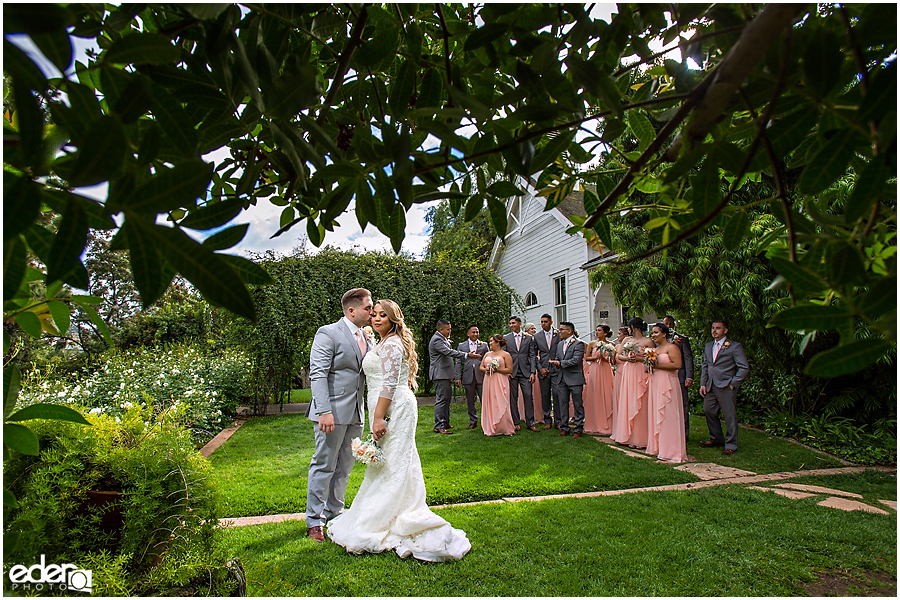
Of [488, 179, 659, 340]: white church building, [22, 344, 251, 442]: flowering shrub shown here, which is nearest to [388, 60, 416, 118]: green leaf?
[22, 344, 251, 442]: flowering shrub

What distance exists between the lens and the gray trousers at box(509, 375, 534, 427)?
32.6ft

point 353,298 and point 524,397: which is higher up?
point 353,298

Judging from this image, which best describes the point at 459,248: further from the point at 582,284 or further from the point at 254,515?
the point at 254,515

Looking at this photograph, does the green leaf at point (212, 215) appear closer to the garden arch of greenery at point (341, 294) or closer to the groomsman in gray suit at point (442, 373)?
the groomsman in gray suit at point (442, 373)

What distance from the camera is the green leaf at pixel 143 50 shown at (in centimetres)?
70

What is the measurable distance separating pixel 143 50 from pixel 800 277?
3.17 ft

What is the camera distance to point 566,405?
922 cm

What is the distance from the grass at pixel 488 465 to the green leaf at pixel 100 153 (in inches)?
186

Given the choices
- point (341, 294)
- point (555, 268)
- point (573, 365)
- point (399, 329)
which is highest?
point (555, 268)

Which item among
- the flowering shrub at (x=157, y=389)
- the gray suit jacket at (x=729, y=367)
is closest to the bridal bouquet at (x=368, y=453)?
the flowering shrub at (x=157, y=389)

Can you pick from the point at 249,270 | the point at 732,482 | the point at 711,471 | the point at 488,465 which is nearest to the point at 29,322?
the point at 249,270

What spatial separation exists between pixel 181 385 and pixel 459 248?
53.7 feet

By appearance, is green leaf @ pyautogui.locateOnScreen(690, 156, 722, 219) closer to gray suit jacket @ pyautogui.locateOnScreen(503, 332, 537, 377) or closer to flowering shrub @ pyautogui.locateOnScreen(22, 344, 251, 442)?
flowering shrub @ pyautogui.locateOnScreen(22, 344, 251, 442)
